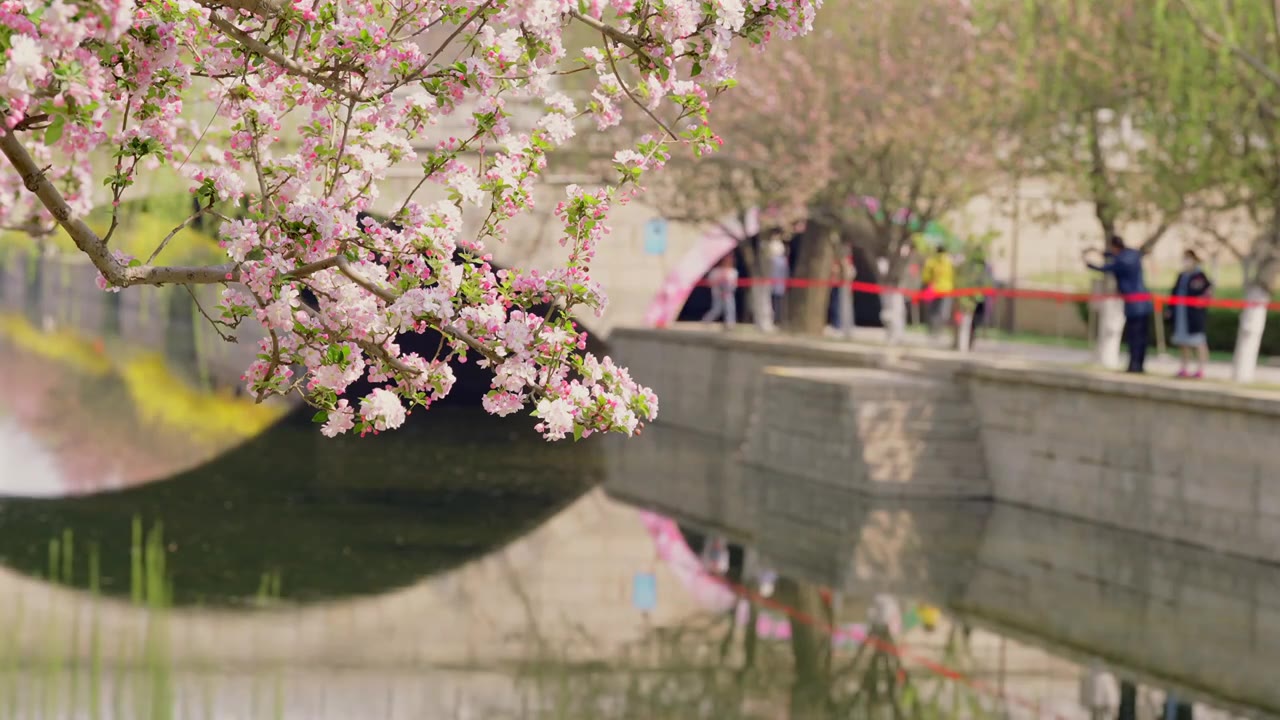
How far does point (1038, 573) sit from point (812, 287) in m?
17.5

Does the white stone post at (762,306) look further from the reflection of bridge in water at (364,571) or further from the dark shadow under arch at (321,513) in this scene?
the reflection of bridge in water at (364,571)

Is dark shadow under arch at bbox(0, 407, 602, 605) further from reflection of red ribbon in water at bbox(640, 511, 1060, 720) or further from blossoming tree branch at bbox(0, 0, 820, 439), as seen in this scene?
blossoming tree branch at bbox(0, 0, 820, 439)

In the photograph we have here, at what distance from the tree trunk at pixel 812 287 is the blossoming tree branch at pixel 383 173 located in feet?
92.1

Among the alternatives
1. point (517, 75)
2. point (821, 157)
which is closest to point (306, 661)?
point (517, 75)

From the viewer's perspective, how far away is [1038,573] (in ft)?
59.8

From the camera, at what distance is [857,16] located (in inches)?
1296

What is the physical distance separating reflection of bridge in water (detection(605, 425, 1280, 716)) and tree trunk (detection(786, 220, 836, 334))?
961 centimetres

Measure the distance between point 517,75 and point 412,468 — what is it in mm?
20619

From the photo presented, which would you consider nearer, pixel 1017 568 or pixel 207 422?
pixel 1017 568

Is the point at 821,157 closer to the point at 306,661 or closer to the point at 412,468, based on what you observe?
the point at 412,468

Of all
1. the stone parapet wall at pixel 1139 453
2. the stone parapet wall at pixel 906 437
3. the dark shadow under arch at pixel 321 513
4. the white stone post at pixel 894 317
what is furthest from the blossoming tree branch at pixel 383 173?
the white stone post at pixel 894 317

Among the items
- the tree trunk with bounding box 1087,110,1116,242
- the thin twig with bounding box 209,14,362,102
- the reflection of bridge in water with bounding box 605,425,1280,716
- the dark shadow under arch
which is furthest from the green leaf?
the tree trunk with bounding box 1087,110,1116,242

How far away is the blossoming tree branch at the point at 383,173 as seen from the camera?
619cm

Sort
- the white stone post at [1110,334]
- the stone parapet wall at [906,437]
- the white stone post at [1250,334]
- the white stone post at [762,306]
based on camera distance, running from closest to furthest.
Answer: the white stone post at [1250,334] → the stone parapet wall at [906,437] → the white stone post at [1110,334] → the white stone post at [762,306]
